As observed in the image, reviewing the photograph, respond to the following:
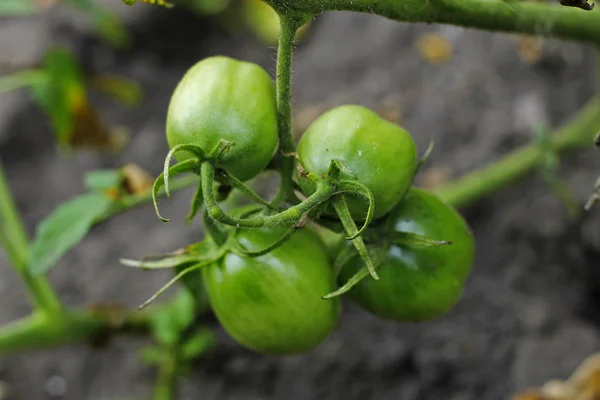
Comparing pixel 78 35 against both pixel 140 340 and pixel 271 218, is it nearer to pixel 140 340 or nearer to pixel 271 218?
pixel 140 340

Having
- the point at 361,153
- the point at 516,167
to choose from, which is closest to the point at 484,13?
the point at 361,153

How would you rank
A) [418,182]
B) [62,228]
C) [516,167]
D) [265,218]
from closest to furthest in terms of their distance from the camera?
1. [265,218]
2. [62,228]
3. [516,167]
4. [418,182]

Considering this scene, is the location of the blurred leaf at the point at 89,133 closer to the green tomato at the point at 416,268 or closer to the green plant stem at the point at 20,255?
the green plant stem at the point at 20,255

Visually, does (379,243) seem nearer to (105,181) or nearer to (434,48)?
(105,181)

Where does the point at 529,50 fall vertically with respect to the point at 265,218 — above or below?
below

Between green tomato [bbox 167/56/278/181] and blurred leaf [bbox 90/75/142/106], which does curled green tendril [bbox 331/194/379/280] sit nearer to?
green tomato [bbox 167/56/278/181]

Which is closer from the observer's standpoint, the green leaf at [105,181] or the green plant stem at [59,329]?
the green leaf at [105,181]

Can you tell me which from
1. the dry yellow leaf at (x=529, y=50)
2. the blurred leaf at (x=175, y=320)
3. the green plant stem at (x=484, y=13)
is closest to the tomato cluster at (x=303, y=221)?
the green plant stem at (x=484, y=13)
